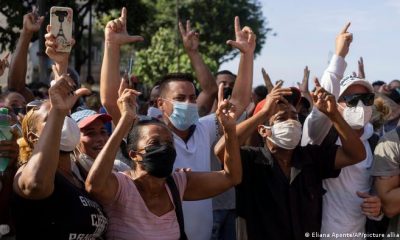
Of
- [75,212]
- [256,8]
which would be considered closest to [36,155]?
[75,212]

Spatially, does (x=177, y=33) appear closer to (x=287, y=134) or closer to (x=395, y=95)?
(x=395, y=95)

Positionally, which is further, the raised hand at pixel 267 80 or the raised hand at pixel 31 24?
the raised hand at pixel 267 80

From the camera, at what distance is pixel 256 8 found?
1848 inches

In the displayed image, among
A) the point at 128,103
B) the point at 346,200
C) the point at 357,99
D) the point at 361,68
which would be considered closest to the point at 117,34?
the point at 128,103

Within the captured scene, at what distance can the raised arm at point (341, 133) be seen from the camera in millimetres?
4469

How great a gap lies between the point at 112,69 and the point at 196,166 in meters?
0.93

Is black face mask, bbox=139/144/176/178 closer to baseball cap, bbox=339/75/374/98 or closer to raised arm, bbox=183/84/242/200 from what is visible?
raised arm, bbox=183/84/242/200

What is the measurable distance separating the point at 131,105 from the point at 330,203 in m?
1.71

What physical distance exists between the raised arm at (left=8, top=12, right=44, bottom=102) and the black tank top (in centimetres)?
261

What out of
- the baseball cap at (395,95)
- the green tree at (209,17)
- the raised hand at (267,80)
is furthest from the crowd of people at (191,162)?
the green tree at (209,17)

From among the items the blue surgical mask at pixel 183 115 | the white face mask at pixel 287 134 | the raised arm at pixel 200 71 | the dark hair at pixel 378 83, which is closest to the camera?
the white face mask at pixel 287 134

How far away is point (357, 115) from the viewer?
477 centimetres

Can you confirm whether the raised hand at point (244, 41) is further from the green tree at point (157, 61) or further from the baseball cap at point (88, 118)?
the green tree at point (157, 61)

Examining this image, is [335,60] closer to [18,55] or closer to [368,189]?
[368,189]
